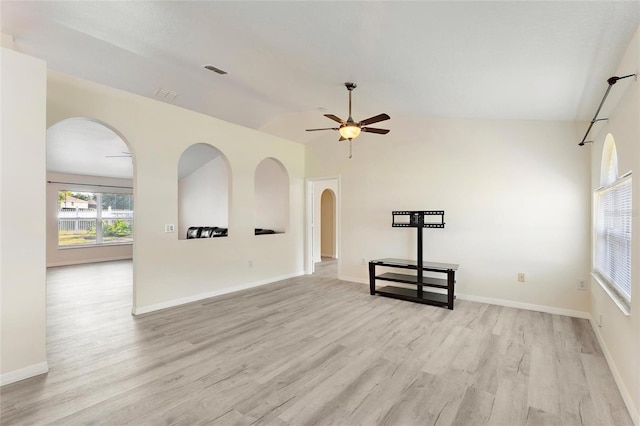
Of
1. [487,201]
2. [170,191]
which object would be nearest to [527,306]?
[487,201]

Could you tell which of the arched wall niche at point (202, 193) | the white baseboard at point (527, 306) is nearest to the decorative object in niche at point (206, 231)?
the arched wall niche at point (202, 193)

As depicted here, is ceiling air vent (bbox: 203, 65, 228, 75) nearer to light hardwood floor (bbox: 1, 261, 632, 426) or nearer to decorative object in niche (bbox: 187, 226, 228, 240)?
light hardwood floor (bbox: 1, 261, 632, 426)

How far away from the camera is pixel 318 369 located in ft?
8.38

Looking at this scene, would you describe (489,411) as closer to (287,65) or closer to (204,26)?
(287,65)

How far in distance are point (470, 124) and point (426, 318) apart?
9.81 ft

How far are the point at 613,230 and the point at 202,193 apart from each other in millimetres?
8936

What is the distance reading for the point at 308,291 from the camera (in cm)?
518

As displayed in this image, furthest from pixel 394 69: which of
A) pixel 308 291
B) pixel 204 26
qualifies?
pixel 308 291

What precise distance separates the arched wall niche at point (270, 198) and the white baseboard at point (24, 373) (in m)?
4.55

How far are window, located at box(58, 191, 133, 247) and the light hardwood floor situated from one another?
5.11 meters

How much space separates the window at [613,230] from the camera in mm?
2365

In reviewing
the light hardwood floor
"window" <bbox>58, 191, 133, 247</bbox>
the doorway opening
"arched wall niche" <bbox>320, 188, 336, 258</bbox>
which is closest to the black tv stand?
the light hardwood floor

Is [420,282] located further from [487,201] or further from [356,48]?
[356,48]

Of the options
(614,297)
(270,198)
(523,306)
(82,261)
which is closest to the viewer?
(614,297)
